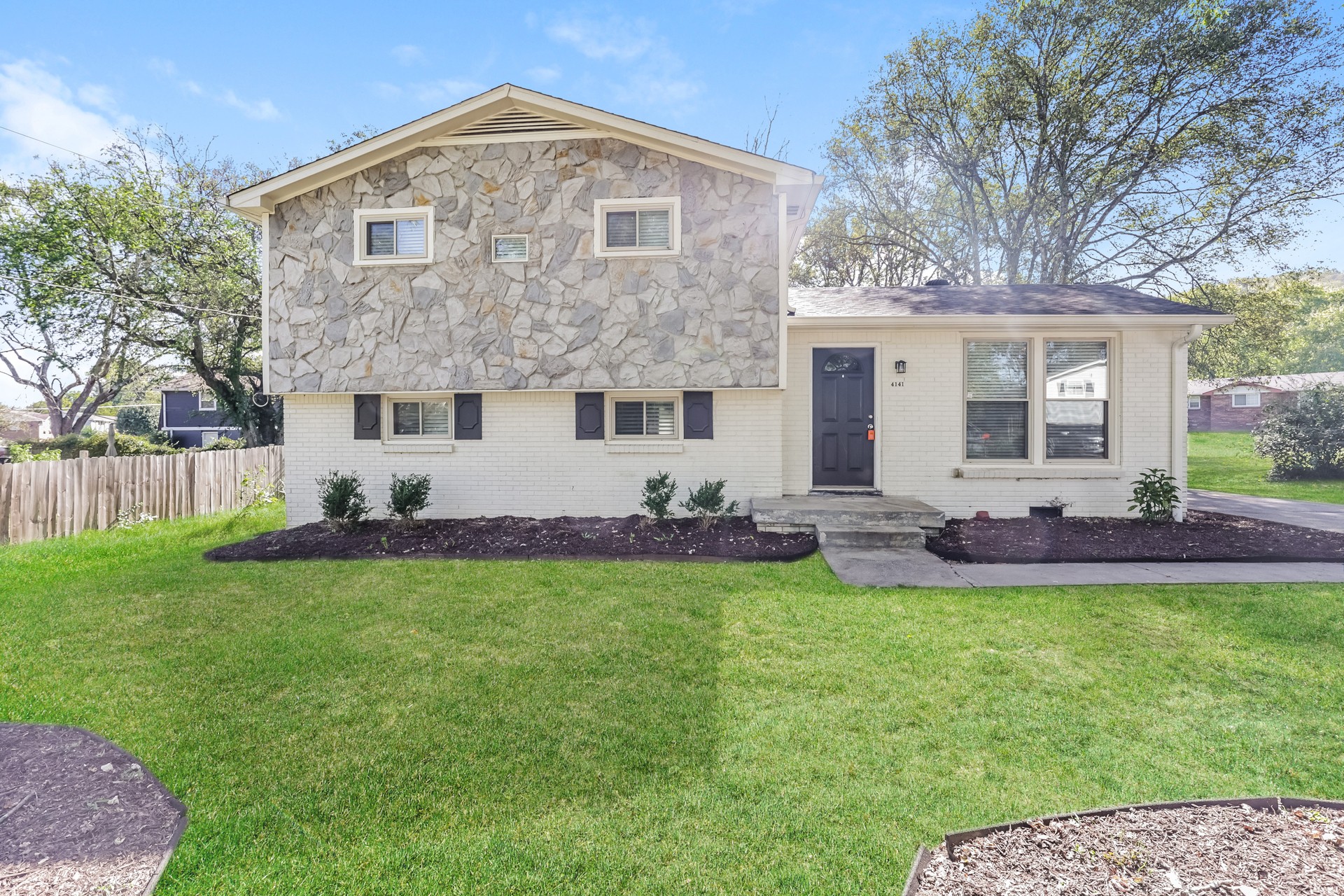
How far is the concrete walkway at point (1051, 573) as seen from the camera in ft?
17.7

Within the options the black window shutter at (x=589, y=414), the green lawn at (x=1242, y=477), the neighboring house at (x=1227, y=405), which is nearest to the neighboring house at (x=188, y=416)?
the black window shutter at (x=589, y=414)

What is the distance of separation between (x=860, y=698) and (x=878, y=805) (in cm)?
93

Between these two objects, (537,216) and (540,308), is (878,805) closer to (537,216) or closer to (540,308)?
(540,308)

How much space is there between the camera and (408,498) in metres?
7.77

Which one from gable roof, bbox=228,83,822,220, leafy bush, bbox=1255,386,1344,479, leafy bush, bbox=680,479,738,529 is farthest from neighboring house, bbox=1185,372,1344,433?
leafy bush, bbox=680,479,738,529

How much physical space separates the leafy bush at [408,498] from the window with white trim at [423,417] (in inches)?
30.6

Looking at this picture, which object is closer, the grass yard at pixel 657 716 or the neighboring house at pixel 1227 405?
the grass yard at pixel 657 716

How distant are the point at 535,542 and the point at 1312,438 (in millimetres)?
17619

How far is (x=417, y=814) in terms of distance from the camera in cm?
229

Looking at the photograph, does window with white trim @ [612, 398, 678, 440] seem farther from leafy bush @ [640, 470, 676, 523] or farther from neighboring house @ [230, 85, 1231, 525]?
leafy bush @ [640, 470, 676, 523]

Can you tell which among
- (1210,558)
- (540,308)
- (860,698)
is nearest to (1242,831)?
(860,698)

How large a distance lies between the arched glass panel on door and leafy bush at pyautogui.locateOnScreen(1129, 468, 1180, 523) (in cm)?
387

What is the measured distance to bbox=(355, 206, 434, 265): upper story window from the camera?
318 inches

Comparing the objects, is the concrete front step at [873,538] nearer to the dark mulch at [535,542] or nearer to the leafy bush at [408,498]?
the dark mulch at [535,542]
